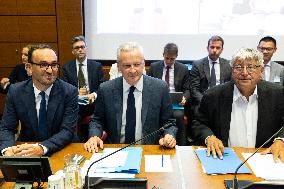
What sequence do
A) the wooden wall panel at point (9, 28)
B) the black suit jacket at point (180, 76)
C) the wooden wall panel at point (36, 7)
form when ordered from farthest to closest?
the wooden wall panel at point (9, 28), the wooden wall panel at point (36, 7), the black suit jacket at point (180, 76)

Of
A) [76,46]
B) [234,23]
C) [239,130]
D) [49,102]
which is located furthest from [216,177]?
[234,23]

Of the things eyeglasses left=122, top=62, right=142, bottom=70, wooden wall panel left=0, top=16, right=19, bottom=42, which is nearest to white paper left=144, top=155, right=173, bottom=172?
eyeglasses left=122, top=62, right=142, bottom=70

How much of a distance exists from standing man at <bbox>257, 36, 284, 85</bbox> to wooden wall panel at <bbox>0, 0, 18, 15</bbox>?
13.2 ft

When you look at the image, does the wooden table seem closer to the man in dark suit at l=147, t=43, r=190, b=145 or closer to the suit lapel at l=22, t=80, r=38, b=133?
the suit lapel at l=22, t=80, r=38, b=133

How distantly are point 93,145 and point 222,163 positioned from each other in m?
0.86

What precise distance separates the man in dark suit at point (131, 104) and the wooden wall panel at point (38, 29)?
3.41 metres

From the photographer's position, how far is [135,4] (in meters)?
5.75

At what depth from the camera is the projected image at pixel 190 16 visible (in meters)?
5.59

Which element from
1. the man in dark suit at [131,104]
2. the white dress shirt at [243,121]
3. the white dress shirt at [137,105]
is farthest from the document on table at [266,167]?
the white dress shirt at [137,105]

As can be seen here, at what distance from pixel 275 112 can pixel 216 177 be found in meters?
0.89

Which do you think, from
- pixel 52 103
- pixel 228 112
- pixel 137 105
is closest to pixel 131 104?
pixel 137 105

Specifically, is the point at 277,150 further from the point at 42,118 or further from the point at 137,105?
the point at 42,118

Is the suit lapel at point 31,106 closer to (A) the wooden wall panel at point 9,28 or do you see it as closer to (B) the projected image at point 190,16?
(B) the projected image at point 190,16

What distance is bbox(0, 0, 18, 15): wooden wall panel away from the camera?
227 inches
